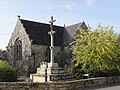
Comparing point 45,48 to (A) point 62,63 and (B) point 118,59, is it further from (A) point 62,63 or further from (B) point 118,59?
(B) point 118,59

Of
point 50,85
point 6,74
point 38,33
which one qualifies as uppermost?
point 38,33

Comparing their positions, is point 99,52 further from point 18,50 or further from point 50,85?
point 18,50

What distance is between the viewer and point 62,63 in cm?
3541

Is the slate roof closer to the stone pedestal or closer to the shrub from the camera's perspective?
the stone pedestal

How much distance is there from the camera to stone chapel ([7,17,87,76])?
107ft

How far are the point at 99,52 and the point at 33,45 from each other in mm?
14753

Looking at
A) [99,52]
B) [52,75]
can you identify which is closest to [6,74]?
[52,75]

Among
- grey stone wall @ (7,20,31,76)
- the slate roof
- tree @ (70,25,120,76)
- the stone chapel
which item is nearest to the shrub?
tree @ (70,25,120,76)

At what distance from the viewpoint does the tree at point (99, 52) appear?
1927 centimetres

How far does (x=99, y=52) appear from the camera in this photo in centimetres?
1938

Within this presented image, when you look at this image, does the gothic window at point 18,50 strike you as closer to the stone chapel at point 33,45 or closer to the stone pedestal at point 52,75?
the stone chapel at point 33,45

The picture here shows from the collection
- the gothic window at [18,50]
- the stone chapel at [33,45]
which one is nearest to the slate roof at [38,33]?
the stone chapel at [33,45]

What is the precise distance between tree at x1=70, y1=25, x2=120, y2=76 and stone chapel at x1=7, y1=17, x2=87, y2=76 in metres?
12.3

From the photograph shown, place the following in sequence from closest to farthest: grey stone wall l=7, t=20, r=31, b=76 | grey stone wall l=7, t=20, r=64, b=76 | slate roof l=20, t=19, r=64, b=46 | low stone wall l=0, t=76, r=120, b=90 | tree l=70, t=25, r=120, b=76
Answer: low stone wall l=0, t=76, r=120, b=90 → tree l=70, t=25, r=120, b=76 → grey stone wall l=7, t=20, r=64, b=76 → grey stone wall l=7, t=20, r=31, b=76 → slate roof l=20, t=19, r=64, b=46
